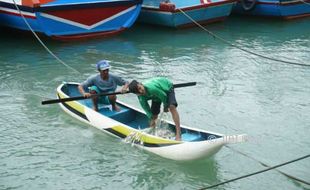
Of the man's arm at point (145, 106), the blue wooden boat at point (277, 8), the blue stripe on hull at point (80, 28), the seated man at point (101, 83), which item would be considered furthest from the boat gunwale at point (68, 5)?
the man's arm at point (145, 106)

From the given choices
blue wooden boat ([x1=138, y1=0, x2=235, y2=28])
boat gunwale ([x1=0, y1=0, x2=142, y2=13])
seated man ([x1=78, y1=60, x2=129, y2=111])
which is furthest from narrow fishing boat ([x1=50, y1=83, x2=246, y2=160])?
blue wooden boat ([x1=138, y1=0, x2=235, y2=28])

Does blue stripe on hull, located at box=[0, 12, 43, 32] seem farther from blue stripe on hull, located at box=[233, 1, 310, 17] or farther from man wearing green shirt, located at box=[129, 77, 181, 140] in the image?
blue stripe on hull, located at box=[233, 1, 310, 17]

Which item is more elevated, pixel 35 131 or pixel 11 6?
pixel 11 6

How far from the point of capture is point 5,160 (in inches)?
301

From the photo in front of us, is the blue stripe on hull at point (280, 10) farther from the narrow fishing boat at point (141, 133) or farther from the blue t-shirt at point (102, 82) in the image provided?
the blue t-shirt at point (102, 82)

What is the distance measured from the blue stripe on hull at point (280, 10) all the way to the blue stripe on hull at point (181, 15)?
1.68m

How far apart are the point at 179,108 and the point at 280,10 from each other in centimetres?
981

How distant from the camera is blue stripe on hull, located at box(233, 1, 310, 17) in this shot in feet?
59.4

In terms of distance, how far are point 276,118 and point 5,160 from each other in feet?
15.6

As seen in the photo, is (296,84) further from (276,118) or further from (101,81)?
(101,81)

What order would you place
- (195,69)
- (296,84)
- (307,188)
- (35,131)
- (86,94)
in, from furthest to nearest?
(195,69) < (296,84) < (35,131) < (86,94) < (307,188)

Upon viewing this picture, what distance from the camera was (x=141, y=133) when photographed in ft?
24.7

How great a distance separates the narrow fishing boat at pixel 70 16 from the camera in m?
13.7

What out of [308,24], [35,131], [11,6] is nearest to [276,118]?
[35,131]
